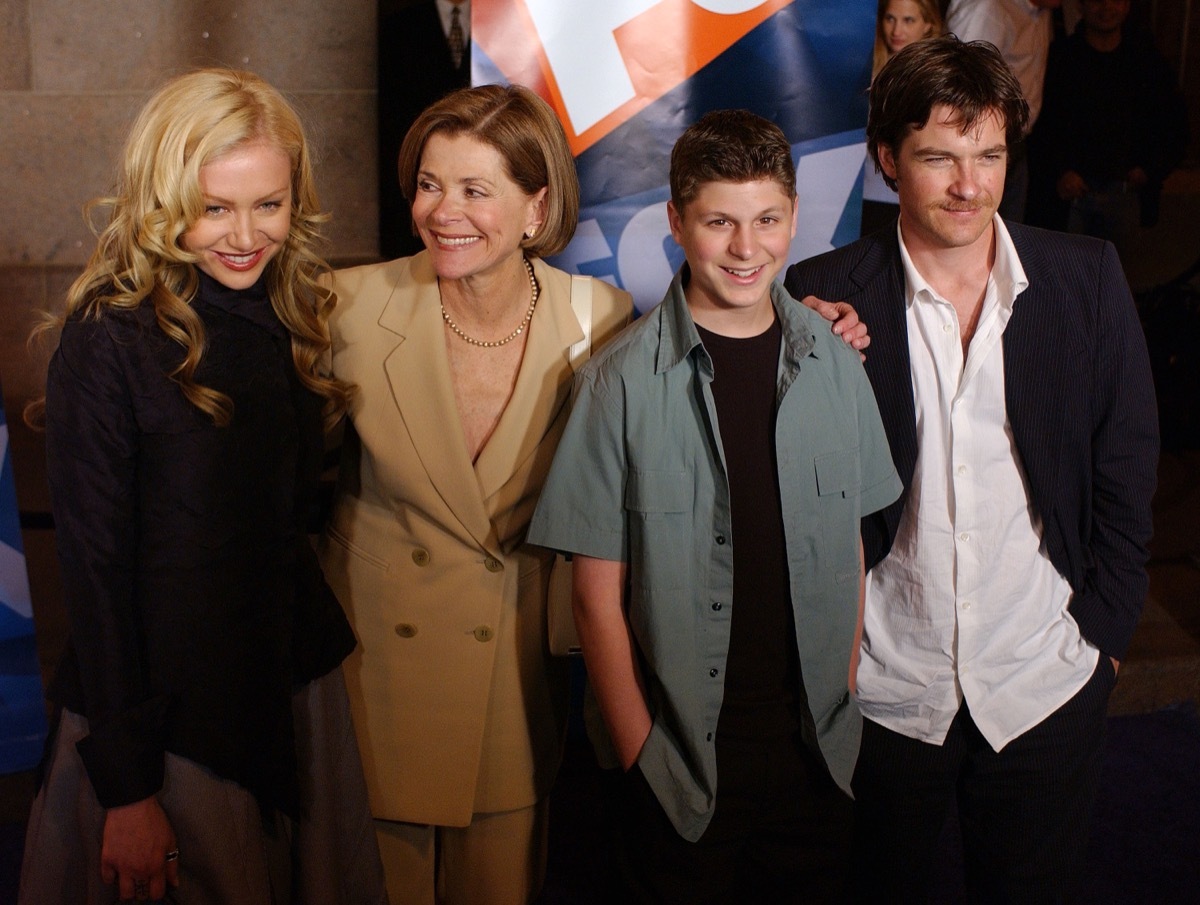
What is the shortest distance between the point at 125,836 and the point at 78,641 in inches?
11.0

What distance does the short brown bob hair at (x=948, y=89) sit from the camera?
1900 mm

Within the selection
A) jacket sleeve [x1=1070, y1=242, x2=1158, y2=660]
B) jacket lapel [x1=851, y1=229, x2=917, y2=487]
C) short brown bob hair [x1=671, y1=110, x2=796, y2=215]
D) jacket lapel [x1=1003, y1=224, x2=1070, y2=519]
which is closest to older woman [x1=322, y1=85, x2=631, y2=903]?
short brown bob hair [x1=671, y1=110, x2=796, y2=215]

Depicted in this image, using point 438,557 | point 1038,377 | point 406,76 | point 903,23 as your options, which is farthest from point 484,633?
point 903,23

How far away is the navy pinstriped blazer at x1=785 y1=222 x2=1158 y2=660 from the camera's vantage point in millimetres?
1951

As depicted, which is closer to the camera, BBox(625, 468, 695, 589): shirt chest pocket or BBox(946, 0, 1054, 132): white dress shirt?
BBox(625, 468, 695, 589): shirt chest pocket

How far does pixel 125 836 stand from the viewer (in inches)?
65.9

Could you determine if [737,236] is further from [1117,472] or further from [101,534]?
[101,534]

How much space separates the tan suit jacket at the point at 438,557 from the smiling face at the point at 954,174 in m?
0.56

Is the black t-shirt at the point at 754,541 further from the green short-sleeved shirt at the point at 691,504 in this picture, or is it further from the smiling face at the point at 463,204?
the smiling face at the point at 463,204

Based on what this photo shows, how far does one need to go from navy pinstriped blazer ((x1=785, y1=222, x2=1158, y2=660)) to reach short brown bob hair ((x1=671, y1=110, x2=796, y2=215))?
0.34 m

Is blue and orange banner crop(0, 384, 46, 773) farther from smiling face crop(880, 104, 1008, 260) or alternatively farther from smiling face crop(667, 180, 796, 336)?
smiling face crop(880, 104, 1008, 260)

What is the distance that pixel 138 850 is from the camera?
168cm

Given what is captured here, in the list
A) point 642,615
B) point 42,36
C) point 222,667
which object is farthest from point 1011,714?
point 42,36

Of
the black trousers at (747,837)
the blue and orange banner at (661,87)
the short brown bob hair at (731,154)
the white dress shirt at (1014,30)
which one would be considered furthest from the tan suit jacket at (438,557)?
the white dress shirt at (1014,30)
